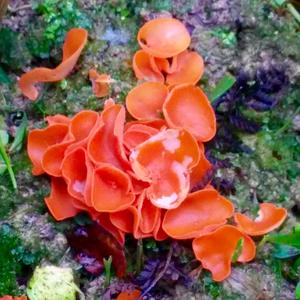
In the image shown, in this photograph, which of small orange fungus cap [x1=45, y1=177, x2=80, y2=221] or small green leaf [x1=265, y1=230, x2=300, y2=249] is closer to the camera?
small green leaf [x1=265, y1=230, x2=300, y2=249]

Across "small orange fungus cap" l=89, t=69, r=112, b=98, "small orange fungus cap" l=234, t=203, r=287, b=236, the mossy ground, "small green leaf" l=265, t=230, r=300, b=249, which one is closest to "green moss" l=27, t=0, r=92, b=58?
the mossy ground

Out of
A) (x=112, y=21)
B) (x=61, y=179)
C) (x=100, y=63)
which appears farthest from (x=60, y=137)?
(x=112, y=21)

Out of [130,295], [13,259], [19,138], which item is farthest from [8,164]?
[130,295]

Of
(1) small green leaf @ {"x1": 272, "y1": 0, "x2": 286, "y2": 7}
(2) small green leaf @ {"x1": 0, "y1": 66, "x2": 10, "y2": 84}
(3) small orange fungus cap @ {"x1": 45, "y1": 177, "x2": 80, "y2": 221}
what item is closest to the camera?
(3) small orange fungus cap @ {"x1": 45, "y1": 177, "x2": 80, "y2": 221}

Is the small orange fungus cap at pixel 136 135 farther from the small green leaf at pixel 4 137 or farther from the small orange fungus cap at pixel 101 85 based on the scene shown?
the small green leaf at pixel 4 137

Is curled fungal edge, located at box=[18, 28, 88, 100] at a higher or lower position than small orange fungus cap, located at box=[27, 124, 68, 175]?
higher

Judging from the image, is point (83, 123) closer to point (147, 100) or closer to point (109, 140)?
point (109, 140)

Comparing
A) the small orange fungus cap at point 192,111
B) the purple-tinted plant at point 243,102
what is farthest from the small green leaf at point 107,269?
the purple-tinted plant at point 243,102

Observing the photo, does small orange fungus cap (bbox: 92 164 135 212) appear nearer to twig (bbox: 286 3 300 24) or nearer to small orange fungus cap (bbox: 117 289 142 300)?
small orange fungus cap (bbox: 117 289 142 300)
